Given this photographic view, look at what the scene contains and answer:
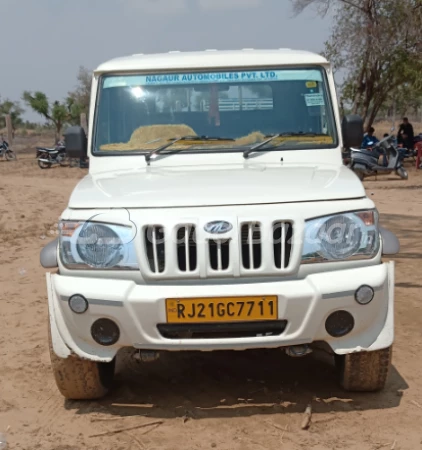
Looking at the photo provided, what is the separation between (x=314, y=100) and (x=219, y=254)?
5.68 feet

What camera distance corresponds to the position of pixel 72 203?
3.56 meters

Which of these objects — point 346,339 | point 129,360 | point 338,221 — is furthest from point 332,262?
point 129,360

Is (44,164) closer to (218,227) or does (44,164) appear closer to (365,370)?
(365,370)

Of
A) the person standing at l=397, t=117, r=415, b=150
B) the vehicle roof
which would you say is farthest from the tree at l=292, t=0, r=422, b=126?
the vehicle roof

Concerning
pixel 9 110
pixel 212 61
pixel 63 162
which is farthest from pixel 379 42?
pixel 9 110

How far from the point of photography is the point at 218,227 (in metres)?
3.33

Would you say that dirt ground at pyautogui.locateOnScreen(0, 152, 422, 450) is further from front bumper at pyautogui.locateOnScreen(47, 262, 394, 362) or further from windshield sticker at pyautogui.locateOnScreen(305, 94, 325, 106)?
windshield sticker at pyautogui.locateOnScreen(305, 94, 325, 106)

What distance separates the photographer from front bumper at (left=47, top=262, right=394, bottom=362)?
10.9 ft

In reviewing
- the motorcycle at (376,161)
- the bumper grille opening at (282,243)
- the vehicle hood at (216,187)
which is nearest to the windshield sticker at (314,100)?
the vehicle hood at (216,187)

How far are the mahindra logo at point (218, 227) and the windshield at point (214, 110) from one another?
1.24 meters

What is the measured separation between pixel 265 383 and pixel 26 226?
702cm

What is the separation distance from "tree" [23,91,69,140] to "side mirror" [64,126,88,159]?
36.6m

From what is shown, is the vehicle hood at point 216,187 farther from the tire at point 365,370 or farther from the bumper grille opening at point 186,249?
the tire at point 365,370

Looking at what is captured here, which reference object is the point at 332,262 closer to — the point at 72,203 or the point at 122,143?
the point at 72,203
